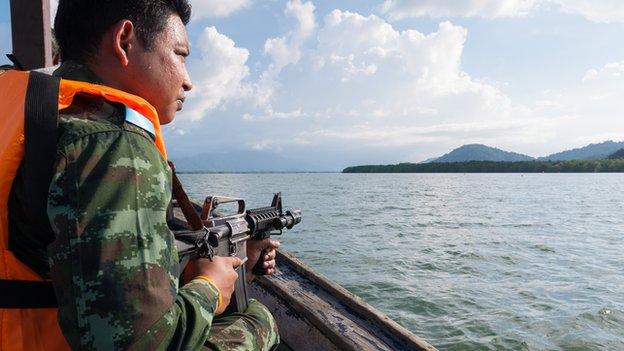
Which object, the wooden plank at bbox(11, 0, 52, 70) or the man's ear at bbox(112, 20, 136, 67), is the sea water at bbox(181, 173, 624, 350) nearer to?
the wooden plank at bbox(11, 0, 52, 70)

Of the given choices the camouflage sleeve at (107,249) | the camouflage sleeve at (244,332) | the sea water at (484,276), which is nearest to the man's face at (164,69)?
the camouflage sleeve at (107,249)

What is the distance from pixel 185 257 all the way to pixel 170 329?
0.65 meters

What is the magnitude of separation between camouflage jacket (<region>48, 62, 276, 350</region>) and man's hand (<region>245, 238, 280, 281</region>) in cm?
177

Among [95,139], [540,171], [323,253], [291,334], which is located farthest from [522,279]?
[540,171]

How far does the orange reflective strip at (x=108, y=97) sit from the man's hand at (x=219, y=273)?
597 mm

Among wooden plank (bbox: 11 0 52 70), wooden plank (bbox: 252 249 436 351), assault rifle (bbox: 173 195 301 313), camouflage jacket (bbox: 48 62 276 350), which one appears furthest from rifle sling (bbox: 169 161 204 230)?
wooden plank (bbox: 11 0 52 70)

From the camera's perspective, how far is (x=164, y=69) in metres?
2.00

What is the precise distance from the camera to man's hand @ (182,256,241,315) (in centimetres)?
203

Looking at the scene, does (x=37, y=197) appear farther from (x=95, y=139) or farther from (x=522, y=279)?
(x=522, y=279)

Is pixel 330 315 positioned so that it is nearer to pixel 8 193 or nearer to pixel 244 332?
pixel 244 332

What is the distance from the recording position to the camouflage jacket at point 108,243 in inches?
54.1

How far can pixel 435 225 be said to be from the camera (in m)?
25.0

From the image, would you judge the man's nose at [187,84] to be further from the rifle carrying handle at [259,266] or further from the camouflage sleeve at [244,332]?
the rifle carrying handle at [259,266]

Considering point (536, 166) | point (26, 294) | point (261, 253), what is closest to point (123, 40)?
point (26, 294)
